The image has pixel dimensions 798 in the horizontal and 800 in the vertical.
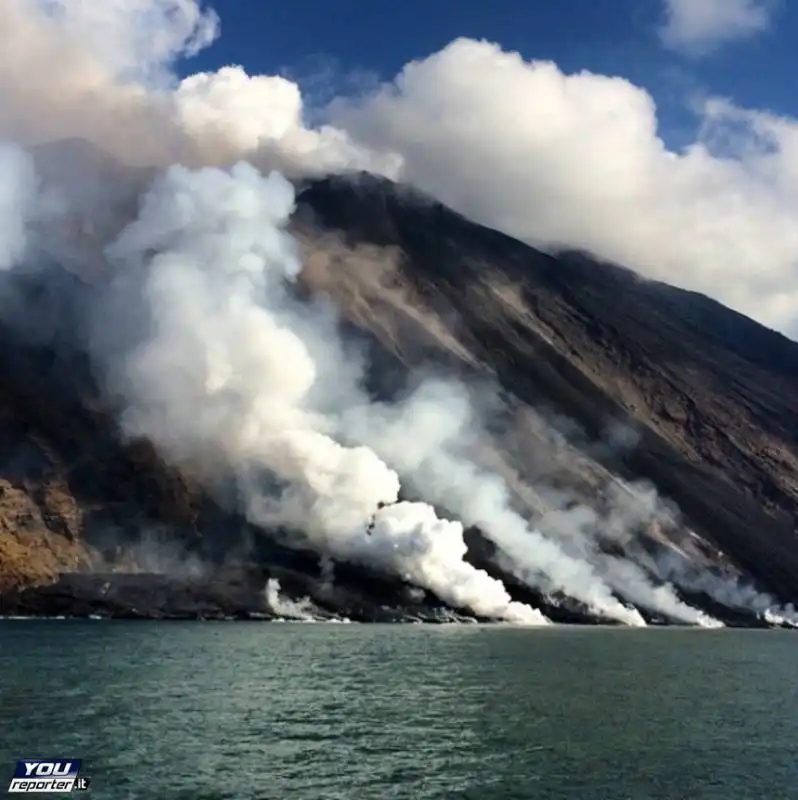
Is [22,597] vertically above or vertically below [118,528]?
below

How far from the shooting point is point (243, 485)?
198625 mm

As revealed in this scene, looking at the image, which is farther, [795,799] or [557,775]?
[557,775]

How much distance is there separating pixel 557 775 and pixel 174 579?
141623 millimetres

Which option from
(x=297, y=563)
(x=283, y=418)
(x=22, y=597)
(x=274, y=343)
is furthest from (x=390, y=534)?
(x=22, y=597)

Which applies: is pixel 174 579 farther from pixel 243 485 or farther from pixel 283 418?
pixel 283 418
